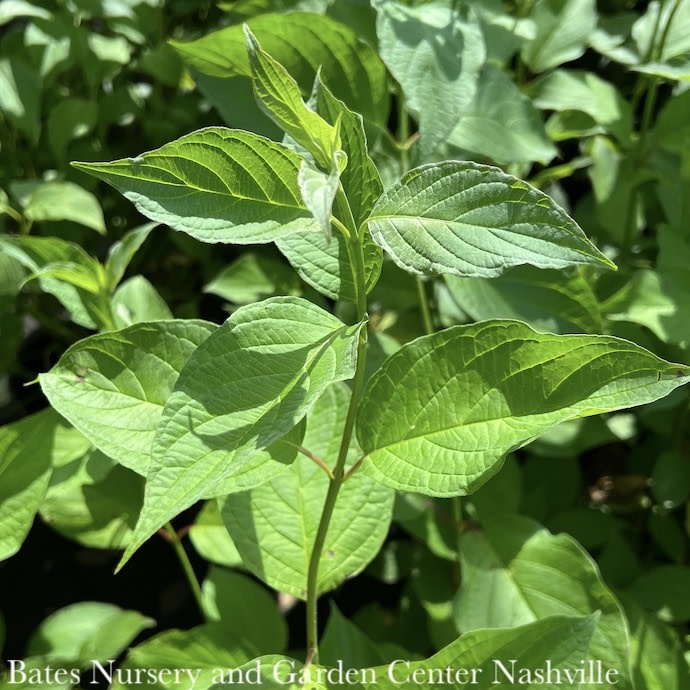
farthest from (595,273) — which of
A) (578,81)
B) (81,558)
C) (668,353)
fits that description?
(81,558)

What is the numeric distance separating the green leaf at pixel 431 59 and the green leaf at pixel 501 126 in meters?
0.09

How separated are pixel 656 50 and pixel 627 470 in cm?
71

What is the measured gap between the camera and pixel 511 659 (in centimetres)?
54

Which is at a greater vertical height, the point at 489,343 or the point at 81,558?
the point at 489,343

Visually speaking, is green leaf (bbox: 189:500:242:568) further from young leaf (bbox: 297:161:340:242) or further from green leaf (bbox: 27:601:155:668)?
young leaf (bbox: 297:161:340:242)

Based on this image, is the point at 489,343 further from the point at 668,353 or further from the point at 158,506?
the point at 668,353

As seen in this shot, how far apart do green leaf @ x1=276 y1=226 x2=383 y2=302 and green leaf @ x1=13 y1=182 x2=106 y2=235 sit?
653mm

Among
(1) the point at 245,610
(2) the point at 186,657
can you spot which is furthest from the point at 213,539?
(2) the point at 186,657

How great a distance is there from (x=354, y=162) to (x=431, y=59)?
1.21 feet

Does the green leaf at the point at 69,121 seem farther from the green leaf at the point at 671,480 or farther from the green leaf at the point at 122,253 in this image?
the green leaf at the point at 671,480

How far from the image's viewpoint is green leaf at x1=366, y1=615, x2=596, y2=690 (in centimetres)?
52

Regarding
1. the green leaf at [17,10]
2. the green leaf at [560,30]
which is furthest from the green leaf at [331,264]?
the green leaf at [17,10]

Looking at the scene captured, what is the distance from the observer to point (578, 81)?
42.8 inches

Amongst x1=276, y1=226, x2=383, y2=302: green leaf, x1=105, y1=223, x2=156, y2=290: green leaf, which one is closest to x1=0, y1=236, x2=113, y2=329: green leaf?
x1=105, y1=223, x2=156, y2=290: green leaf
